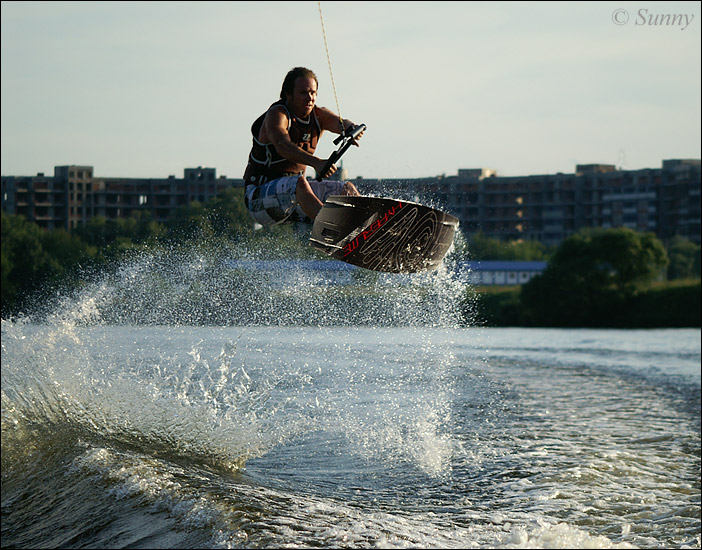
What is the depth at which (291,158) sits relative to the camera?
6633mm

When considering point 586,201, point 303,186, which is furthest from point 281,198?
point 586,201

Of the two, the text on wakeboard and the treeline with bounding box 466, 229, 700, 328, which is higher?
the text on wakeboard

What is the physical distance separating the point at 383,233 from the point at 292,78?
1459 millimetres

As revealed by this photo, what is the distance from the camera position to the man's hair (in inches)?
269

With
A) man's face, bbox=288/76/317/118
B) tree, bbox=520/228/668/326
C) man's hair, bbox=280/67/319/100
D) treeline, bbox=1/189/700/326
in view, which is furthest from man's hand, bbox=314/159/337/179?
tree, bbox=520/228/668/326

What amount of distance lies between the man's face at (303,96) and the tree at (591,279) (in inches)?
2013

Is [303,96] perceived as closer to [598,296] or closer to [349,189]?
[349,189]

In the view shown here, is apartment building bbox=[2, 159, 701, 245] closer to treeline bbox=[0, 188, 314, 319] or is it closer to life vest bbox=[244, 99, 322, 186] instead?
treeline bbox=[0, 188, 314, 319]

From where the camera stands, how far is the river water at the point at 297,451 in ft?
18.2

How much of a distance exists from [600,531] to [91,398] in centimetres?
541

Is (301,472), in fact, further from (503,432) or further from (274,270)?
(503,432)

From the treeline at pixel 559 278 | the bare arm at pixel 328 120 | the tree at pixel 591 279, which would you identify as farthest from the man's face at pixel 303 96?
the tree at pixel 591 279

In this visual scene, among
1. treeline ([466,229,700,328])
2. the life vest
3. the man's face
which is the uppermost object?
the man's face

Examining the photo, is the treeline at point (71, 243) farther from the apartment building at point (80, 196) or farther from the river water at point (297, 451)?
the apartment building at point (80, 196)
